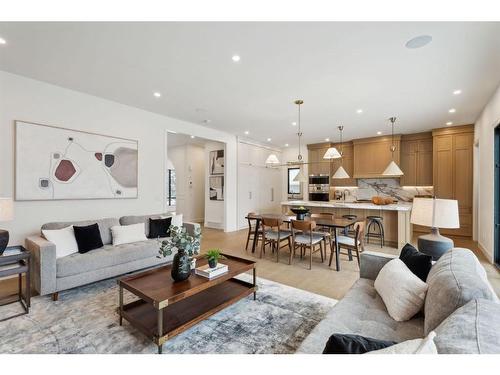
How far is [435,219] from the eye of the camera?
2.46m

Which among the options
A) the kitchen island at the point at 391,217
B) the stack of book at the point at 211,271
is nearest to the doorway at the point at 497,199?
the kitchen island at the point at 391,217

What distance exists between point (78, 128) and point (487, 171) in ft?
23.9

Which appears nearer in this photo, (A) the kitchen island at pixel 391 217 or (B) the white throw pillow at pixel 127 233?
(B) the white throw pillow at pixel 127 233

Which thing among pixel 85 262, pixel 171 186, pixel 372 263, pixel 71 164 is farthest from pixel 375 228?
pixel 171 186

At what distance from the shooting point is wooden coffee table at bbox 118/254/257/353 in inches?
75.2

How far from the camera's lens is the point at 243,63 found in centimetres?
304

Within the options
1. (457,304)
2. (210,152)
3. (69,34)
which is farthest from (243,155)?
(457,304)

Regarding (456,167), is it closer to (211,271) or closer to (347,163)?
(347,163)

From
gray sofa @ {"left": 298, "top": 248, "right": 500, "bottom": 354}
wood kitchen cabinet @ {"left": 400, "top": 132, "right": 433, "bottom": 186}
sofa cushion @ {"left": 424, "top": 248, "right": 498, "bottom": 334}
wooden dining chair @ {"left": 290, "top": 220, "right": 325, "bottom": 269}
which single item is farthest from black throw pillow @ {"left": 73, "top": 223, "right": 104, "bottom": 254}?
wood kitchen cabinet @ {"left": 400, "top": 132, "right": 433, "bottom": 186}

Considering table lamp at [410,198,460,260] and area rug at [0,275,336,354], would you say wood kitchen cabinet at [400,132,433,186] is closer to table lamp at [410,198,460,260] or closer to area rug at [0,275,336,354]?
table lamp at [410,198,460,260]

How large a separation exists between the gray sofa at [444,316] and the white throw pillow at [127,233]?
3.13m

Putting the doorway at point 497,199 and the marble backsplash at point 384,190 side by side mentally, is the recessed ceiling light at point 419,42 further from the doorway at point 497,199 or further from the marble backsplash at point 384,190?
the marble backsplash at point 384,190

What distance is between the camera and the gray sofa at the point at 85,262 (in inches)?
105

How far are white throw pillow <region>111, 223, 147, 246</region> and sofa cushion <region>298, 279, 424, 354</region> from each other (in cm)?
312
